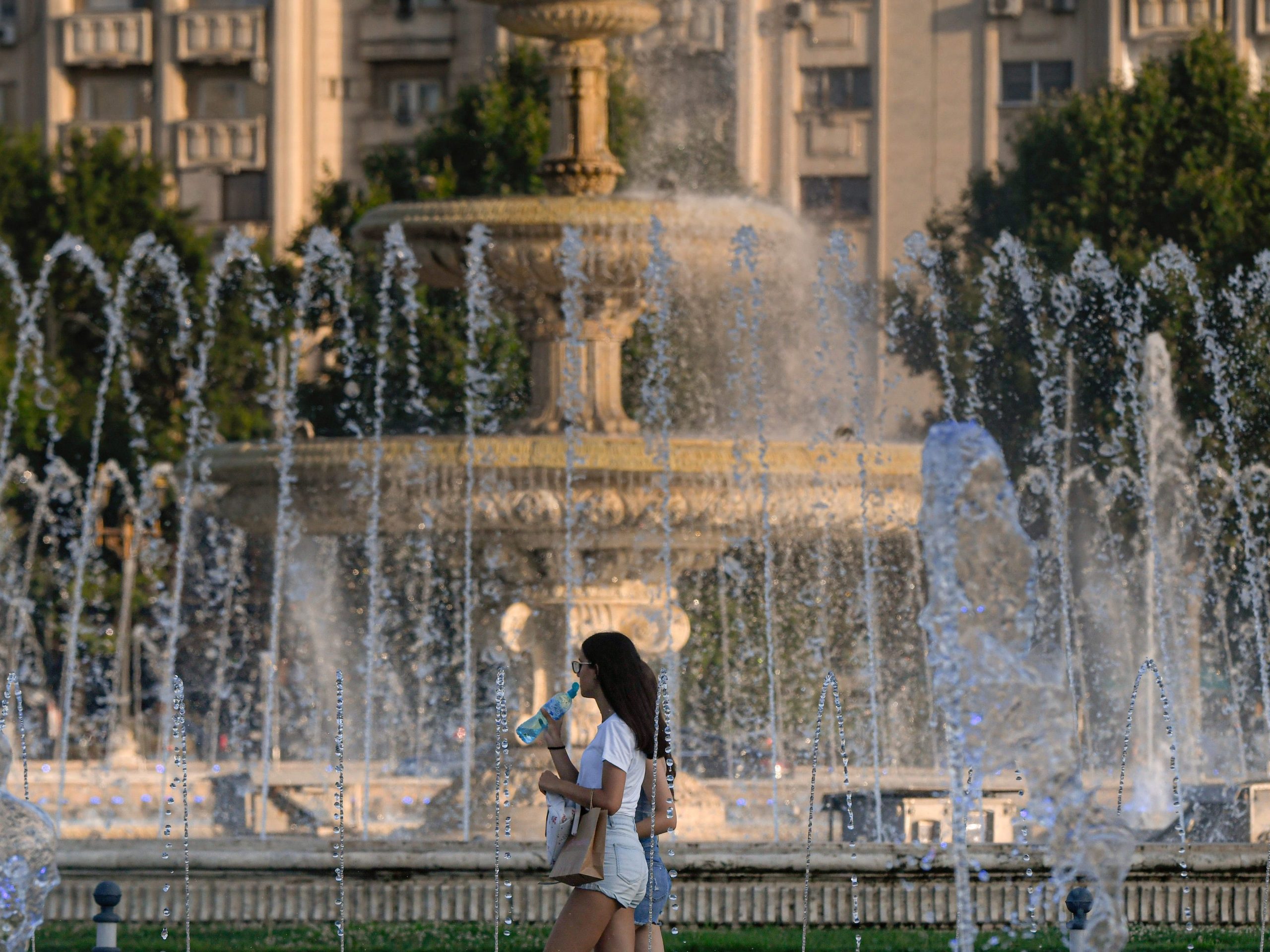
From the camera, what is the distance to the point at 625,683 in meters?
7.86

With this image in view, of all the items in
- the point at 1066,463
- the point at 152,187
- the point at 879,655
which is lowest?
the point at 879,655

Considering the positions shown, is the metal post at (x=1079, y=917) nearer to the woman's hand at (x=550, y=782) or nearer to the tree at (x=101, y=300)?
the woman's hand at (x=550, y=782)

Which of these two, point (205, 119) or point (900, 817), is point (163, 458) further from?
point (900, 817)

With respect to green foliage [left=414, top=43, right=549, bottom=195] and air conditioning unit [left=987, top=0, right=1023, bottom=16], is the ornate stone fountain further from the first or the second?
air conditioning unit [left=987, top=0, right=1023, bottom=16]

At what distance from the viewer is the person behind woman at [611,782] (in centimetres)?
778

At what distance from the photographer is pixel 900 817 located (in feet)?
47.3

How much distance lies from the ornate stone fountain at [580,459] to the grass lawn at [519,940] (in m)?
4.24

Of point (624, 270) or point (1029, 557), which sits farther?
point (624, 270)

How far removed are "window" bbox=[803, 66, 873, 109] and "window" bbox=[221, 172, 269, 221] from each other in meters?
8.83

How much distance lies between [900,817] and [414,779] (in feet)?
14.0

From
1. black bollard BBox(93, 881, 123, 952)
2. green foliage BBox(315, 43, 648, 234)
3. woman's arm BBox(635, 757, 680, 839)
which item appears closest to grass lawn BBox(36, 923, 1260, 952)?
A: black bollard BBox(93, 881, 123, 952)

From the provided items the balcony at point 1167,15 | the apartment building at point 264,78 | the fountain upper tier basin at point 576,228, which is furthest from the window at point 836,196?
the fountain upper tier basin at point 576,228

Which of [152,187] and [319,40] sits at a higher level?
[319,40]

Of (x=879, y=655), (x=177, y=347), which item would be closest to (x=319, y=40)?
(x=177, y=347)
